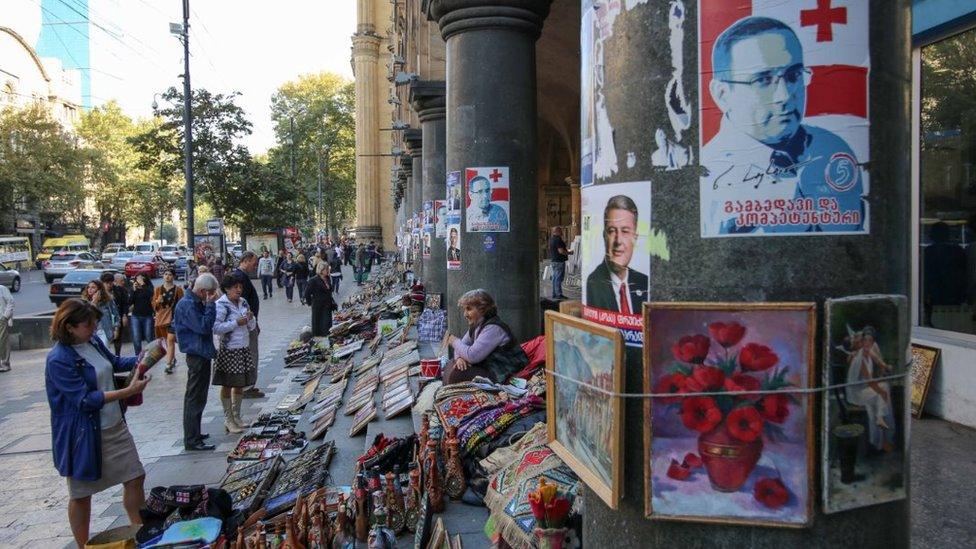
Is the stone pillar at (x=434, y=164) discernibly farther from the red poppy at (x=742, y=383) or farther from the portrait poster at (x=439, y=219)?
the red poppy at (x=742, y=383)

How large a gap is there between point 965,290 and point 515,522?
485 cm

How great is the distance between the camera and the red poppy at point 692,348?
7.06 feet

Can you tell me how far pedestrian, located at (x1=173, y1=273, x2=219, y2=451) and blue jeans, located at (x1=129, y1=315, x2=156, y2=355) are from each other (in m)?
6.71

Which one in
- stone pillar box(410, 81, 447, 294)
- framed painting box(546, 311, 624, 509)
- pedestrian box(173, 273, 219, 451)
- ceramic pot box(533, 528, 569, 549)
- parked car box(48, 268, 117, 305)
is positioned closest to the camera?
framed painting box(546, 311, 624, 509)

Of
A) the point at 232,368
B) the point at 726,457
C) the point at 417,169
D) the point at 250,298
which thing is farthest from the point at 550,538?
the point at 417,169

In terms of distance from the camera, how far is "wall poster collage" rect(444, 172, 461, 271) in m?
8.59

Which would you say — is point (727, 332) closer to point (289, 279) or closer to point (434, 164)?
point (434, 164)

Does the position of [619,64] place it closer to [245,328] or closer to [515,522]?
[515,522]

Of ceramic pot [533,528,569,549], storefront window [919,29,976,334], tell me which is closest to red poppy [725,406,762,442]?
ceramic pot [533,528,569,549]

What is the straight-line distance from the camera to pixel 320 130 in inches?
2761

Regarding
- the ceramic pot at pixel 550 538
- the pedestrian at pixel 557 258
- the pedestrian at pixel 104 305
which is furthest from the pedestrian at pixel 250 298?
the ceramic pot at pixel 550 538

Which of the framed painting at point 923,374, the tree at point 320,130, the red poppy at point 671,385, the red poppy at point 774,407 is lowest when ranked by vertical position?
the framed painting at point 923,374

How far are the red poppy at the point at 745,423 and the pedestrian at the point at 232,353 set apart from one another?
7208 mm

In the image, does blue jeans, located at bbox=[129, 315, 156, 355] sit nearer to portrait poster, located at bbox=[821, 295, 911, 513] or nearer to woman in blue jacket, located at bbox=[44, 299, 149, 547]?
woman in blue jacket, located at bbox=[44, 299, 149, 547]
